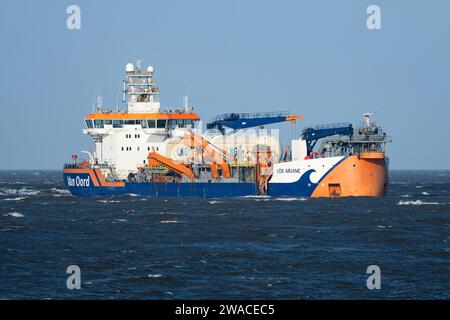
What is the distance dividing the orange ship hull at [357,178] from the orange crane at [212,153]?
9133mm

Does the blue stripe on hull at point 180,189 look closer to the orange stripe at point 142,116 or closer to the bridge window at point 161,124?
the orange stripe at point 142,116

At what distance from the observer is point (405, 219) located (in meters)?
59.4

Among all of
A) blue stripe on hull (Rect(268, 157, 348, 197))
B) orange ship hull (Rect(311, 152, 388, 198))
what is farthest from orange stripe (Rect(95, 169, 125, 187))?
orange ship hull (Rect(311, 152, 388, 198))

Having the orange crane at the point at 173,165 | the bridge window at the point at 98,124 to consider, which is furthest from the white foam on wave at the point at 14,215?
the bridge window at the point at 98,124

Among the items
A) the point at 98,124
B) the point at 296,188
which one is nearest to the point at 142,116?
the point at 98,124

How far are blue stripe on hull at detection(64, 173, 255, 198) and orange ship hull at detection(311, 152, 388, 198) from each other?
24.8 feet

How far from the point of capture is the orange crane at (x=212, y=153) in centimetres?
7944

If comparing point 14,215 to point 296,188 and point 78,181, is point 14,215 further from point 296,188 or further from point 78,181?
point 78,181

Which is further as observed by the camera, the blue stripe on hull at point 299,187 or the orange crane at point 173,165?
the orange crane at point 173,165

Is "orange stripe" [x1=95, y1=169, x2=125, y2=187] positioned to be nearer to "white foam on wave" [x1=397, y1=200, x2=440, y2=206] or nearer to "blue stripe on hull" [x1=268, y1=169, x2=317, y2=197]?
"blue stripe on hull" [x1=268, y1=169, x2=317, y2=197]

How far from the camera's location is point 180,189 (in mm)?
82000
